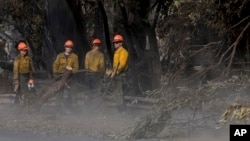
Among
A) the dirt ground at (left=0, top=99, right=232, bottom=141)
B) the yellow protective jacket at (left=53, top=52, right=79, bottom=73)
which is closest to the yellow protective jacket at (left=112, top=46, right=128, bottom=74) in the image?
the dirt ground at (left=0, top=99, right=232, bottom=141)

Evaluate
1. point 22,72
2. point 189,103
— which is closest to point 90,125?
point 189,103

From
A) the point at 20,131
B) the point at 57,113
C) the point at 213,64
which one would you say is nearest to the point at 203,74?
the point at 213,64

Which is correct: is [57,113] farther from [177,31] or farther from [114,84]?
[177,31]

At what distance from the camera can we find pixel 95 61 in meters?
18.4

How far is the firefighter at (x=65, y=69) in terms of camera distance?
17.8 metres

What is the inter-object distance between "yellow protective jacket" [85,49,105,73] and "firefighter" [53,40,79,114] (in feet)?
1.34

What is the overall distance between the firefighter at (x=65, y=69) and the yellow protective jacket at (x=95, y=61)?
1.34ft

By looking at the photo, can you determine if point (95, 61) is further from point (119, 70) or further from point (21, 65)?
point (21, 65)

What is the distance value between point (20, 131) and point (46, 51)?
10.2m

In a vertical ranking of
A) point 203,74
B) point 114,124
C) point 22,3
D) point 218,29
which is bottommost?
point 114,124

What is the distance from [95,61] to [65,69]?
0.91 meters

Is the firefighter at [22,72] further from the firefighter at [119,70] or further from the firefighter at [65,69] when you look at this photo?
the firefighter at [119,70]

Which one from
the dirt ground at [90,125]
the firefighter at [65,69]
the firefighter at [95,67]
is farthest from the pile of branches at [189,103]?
the firefighter at [95,67]

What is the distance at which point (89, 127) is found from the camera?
49.0ft
